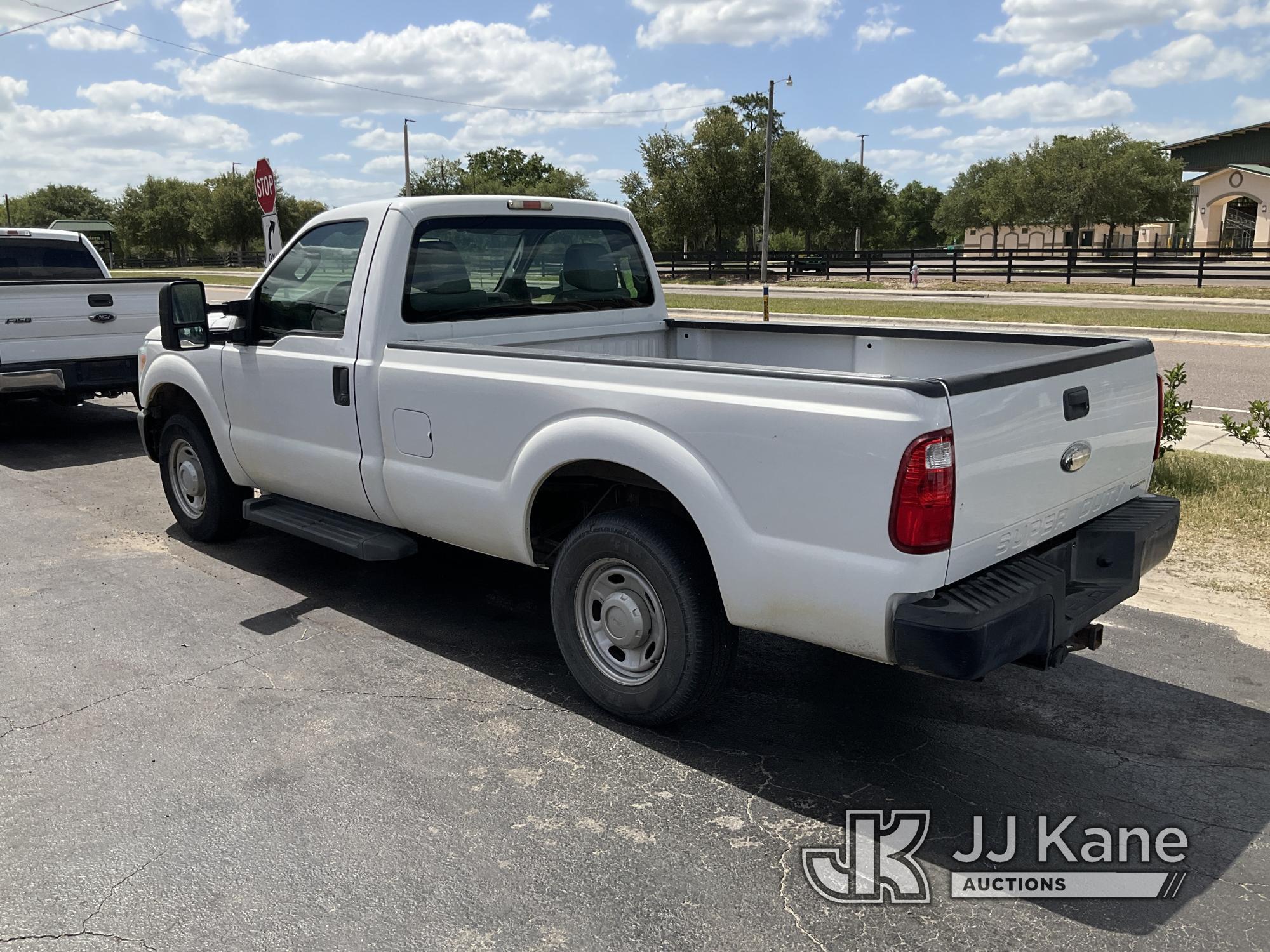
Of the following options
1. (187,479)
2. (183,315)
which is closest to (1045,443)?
(183,315)

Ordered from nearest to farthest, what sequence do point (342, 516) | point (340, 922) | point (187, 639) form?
point (340, 922) < point (187, 639) < point (342, 516)

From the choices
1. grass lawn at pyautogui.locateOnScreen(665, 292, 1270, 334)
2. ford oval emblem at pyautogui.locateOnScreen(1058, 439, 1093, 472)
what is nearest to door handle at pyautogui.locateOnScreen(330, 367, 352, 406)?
ford oval emblem at pyautogui.locateOnScreen(1058, 439, 1093, 472)

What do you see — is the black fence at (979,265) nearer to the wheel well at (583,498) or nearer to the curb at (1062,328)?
the curb at (1062,328)

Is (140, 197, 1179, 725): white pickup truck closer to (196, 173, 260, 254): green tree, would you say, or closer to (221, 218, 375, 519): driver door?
(221, 218, 375, 519): driver door

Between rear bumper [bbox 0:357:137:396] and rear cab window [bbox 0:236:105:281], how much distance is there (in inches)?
90.5

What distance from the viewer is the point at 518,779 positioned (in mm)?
3770

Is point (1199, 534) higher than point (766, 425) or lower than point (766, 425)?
lower

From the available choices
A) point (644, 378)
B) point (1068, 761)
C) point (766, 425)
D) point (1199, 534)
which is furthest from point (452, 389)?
point (1199, 534)

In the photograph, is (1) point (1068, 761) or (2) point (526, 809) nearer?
(2) point (526, 809)

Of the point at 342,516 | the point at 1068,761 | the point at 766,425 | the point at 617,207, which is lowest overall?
the point at 1068,761

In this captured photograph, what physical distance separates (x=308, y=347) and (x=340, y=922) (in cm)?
302

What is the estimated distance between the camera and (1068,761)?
386 cm

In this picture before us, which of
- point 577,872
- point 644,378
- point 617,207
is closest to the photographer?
point 577,872

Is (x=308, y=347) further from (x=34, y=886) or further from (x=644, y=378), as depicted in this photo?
(x=34, y=886)
